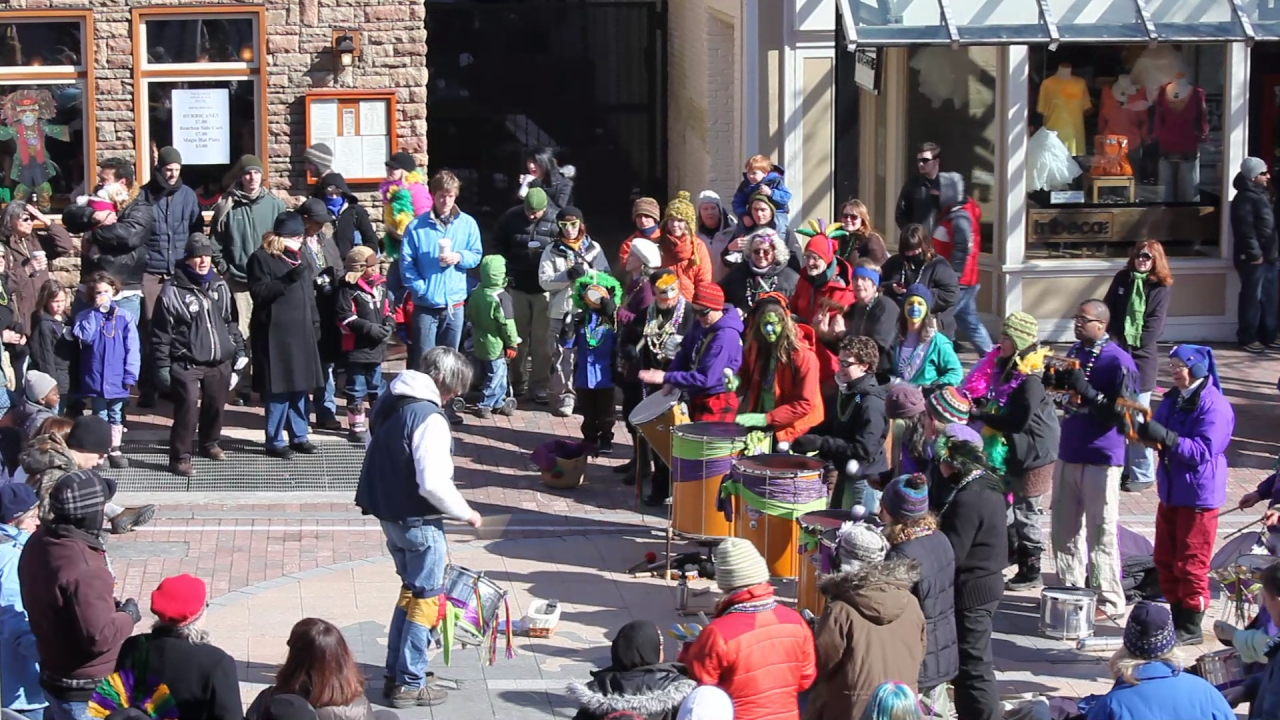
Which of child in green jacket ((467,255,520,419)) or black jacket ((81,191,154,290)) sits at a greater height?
black jacket ((81,191,154,290))

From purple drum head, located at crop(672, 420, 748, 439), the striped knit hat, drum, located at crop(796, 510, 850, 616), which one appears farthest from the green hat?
drum, located at crop(796, 510, 850, 616)

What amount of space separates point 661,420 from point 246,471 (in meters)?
3.57

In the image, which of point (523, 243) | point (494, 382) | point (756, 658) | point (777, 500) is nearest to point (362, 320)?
point (494, 382)

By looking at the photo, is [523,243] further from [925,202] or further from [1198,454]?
[1198,454]

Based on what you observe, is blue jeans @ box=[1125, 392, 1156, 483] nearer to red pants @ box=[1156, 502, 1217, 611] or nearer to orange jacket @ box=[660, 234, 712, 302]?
red pants @ box=[1156, 502, 1217, 611]

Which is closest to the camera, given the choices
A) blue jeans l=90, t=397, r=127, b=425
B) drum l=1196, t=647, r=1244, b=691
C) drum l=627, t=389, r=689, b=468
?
drum l=1196, t=647, r=1244, b=691

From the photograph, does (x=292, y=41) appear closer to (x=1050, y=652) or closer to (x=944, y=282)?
(x=944, y=282)

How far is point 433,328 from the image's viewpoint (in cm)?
1461

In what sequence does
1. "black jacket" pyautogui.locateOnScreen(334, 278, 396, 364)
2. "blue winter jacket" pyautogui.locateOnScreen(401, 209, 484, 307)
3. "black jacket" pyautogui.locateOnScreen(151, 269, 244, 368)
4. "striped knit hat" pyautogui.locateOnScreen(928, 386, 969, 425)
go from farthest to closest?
"blue winter jacket" pyautogui.locateOnScreen(401, 209, 484, 307) → "black jacket" pyautogui.locateOnScreen(334, 278, 396, 364) → "black jacket" pyautogui.locateOnScreen(151, 269, 244, 368) → "striped knit hat" pyautogui.locateOnScreen(928, 386, 969, 425)

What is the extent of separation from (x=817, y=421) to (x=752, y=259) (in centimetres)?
221

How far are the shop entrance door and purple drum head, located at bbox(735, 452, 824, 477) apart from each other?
34.5 ft

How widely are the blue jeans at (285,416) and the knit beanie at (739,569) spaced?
271 inches

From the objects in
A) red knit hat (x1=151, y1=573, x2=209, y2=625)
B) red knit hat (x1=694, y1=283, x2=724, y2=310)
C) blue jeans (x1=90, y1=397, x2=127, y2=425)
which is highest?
red knit hat (x1=694, y1=283, x2=724, y2=310)

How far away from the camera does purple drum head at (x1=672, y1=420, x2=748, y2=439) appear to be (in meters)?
10.9
